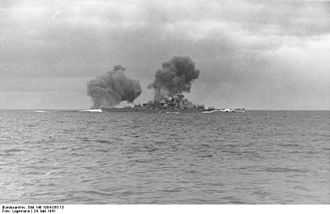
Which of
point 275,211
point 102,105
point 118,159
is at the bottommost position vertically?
point 275,211

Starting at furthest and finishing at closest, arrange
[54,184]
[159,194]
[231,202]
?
[54,184], [159,194], [231,202]

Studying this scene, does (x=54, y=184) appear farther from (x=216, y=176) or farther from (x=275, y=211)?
(x=275, y=211)

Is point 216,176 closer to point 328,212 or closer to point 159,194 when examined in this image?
point 159,194

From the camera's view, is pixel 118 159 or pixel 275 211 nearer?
pixel 275 211

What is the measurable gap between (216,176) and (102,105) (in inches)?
4681

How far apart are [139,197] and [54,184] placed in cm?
322

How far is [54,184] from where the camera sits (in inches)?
526

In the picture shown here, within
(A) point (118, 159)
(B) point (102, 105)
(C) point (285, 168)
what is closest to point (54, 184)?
(A) point (118, 159)

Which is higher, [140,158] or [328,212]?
[140,158]

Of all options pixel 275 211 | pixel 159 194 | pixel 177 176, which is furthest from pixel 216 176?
pixel 275 211

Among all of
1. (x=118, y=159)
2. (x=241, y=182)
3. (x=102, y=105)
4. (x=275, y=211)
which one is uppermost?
(x=102, y=105)

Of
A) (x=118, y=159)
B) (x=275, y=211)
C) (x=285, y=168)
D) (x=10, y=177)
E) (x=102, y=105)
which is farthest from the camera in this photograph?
(x=102, y=105)

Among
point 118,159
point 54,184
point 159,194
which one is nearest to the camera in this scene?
point 159,194

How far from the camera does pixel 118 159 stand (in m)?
20.3
